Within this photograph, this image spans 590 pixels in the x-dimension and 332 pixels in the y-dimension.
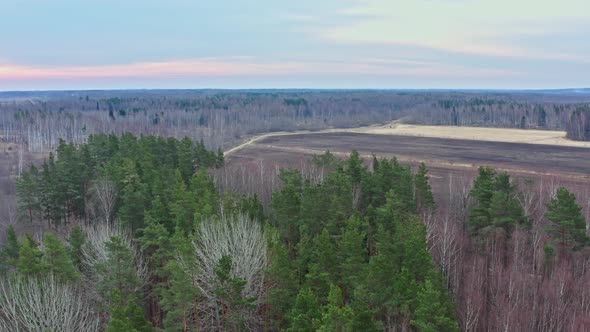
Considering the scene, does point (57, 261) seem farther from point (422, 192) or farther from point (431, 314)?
point (422, 192)

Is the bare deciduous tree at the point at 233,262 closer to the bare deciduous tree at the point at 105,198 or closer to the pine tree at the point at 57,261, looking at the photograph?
the pine tree at the point at 57,261

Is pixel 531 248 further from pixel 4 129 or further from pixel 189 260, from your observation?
pixel 4 129

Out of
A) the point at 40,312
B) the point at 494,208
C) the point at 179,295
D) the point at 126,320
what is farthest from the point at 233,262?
the point at 494,208

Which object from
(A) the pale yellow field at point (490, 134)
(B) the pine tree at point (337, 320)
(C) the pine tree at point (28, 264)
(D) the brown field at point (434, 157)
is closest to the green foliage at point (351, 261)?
(B) the pine tree at point (337, 320)

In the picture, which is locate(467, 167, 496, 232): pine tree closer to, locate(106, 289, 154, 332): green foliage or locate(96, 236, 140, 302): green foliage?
locate(96, 236, 140, 302): green foliage

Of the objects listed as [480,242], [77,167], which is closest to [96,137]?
[77,167]

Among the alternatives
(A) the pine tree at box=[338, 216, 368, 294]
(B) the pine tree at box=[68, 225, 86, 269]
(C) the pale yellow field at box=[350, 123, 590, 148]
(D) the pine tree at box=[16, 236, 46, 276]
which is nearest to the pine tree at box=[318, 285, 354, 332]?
(A) the pine tree at box=[338, 216, 368, 294]
